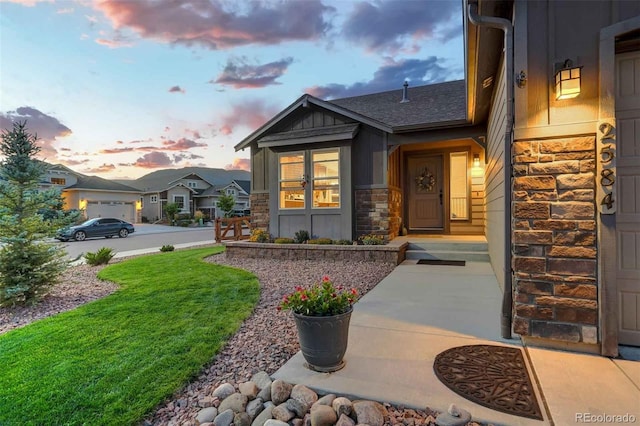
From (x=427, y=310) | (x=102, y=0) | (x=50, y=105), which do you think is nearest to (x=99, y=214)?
(x=50, y=105)

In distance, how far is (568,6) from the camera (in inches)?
97.5

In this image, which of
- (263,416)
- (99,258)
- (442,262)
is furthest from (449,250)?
(99,258)

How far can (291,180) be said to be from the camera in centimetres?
834

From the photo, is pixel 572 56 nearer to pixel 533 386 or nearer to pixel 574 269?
pixel 574 269

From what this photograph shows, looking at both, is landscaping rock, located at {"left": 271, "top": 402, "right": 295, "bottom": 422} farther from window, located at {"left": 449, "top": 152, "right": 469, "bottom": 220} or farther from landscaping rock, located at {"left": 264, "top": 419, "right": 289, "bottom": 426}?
window, located at {"left": 449, "top": 152, "right": 469, "bottom": 220}

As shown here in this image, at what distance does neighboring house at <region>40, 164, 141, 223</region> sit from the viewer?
22969 mm

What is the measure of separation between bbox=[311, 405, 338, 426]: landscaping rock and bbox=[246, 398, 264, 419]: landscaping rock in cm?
35

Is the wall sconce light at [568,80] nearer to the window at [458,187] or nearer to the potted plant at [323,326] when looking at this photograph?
the potted plant at [323,326]

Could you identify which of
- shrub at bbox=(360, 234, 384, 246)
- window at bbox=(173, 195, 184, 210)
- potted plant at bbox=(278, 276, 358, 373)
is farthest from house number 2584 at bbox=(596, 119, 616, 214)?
window at bbox=(173, 195, 184, 210)

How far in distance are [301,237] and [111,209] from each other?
2347 centimetres

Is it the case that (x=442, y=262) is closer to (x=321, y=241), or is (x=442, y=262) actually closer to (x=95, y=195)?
(x=321, y=241)

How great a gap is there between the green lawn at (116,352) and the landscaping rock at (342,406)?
113 cm

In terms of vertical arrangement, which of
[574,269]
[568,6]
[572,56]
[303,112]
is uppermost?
[303,112]

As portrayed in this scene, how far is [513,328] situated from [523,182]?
4.03 feet
